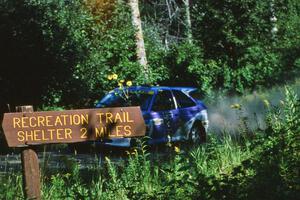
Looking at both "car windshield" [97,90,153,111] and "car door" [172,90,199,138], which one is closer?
"car windshield" [97,90,153,111]

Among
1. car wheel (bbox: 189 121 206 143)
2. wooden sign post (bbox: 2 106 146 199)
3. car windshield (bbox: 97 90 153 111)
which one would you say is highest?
wooden sign post (bbox: 2 106 146 199)

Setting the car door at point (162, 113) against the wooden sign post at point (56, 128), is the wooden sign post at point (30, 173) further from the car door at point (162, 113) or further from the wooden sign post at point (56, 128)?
the car door at point (162, 113)

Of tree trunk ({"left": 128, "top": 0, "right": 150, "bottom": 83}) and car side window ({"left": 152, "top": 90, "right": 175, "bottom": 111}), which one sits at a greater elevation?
tree trunk ({"left": 128, "top": 0, "right": 150, "bottom": 83})

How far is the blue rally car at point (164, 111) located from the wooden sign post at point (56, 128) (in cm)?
753

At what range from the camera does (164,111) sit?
48.7 ft

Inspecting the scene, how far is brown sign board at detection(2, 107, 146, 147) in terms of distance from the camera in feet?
20.1

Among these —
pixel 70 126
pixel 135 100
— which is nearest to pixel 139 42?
pixel 135 100

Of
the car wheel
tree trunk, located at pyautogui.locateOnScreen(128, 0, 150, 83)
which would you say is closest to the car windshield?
the car wheel

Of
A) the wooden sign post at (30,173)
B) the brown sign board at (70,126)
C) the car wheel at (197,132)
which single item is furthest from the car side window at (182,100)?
the wooden sign post at (30,173)

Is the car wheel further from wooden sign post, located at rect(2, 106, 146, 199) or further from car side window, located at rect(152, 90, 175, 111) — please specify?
wooden sign post, located at rect(2, 106, 146, 199)

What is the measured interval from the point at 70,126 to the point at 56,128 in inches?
5.3

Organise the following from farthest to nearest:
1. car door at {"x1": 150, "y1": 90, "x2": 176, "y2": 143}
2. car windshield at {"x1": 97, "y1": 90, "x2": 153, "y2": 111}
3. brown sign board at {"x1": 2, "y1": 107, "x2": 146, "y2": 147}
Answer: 1. car windshield at {"x1": 97, "y1": 90, "x2": 153, "y2": 111}
2. car door at {"x1": 150, "y1": 90, "x2": 176, "y2": 143}
3. brown sign board at {"x1": 2, "y1": 107, "x2": 146, "y2": 147}

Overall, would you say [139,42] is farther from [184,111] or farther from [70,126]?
[70,126]

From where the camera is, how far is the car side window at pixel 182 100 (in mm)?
15623
